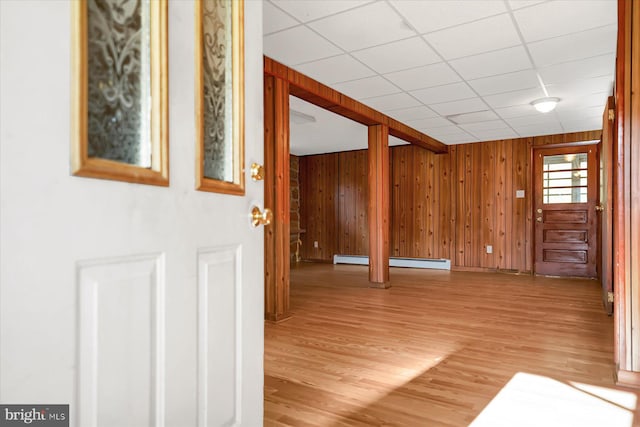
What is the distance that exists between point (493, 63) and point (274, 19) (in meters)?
1.96

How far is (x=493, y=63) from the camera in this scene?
3600 mm

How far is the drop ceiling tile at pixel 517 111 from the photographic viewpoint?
499 centimetres

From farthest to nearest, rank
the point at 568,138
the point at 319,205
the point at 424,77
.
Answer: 1. the point at 319,205
2. the point at 568,138
3. the point at 424,77

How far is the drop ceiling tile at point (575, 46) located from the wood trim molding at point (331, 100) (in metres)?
1.84

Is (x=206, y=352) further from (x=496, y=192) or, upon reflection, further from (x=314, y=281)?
(x=496, y=192)

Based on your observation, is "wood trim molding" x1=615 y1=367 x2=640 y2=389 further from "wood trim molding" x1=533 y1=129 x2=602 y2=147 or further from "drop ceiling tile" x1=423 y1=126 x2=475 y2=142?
"wood trim molding" x1=533 y1=129 x2=602 y2=147

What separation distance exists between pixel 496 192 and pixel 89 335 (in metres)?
7.11

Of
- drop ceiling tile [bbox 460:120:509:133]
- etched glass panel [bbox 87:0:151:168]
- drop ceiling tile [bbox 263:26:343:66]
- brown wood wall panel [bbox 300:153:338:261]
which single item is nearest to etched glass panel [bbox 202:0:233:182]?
etched glass panel [bbox 87:0:151:168]

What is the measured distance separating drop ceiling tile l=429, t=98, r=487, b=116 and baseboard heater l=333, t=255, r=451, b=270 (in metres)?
3.06

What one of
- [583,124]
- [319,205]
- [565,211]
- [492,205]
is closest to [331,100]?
[583,124]

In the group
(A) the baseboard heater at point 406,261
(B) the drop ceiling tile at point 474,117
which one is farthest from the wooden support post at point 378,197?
(A) the baseboard heater at point 406,261

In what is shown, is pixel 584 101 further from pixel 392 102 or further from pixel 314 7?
pixel 314 7

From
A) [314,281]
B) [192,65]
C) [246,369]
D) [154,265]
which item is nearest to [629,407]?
[246,369]

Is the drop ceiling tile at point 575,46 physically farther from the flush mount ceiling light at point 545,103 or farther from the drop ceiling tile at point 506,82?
the flush mount ceiling light at point 545,103
